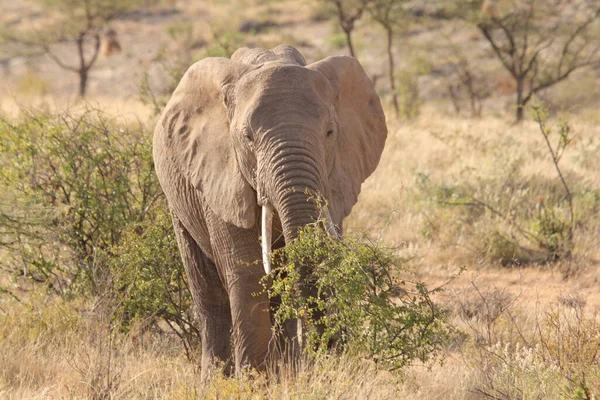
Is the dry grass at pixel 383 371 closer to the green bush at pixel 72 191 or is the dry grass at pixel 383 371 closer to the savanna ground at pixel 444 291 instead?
the savanna ground at pixel 444 291

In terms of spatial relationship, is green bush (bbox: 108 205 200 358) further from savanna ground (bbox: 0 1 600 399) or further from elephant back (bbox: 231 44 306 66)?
elephant back (bbox: 231 44 306 66)

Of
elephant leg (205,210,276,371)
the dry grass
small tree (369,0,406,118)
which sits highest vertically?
small tree (369,0,406,118)

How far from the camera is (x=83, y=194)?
714cm

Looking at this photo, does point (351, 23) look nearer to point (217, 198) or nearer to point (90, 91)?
point (90, 91)

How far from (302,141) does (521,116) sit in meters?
14.6

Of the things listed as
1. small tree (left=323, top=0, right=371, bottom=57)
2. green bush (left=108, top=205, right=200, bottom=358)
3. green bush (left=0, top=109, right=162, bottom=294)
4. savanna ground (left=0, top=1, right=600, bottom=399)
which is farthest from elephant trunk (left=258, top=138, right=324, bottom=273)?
small tree (left=323, top=0, right=371, bottom=57)

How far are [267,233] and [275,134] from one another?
0.50 meters

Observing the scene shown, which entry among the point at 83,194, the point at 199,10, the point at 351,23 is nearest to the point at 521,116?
the point at 351,23

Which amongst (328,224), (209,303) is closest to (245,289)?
(328,224)

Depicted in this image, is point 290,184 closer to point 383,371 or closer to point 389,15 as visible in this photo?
point 383,371

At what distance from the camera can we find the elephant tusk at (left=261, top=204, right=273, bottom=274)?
4.64m

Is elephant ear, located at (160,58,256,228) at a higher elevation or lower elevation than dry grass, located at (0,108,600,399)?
higher

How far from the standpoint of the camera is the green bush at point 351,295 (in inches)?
178

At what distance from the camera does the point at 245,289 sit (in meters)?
5.06
